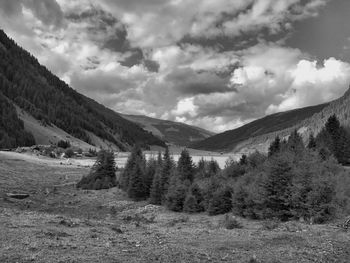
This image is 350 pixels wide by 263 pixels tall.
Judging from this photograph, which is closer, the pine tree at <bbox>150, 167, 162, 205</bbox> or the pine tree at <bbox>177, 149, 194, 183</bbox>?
the pine tree at <bbox>150, 167, 162, 205</bbox>

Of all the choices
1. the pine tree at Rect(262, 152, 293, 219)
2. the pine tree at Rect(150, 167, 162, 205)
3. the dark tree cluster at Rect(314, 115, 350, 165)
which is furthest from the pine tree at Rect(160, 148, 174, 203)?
the dark tree cluster at Rect(314, 115, 350, 165)

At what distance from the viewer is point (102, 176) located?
3757 inches

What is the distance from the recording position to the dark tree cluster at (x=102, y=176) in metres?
90.7

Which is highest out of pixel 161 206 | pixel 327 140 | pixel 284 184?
pixel 327 140

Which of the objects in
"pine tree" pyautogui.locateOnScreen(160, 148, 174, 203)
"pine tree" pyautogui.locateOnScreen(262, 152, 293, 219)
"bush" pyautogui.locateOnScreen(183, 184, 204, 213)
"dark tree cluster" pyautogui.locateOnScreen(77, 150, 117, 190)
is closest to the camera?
"pine tree" pyautogui.locateOnScreen(262, 152, 293, 219)

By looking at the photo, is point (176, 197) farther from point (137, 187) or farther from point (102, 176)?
point (102, 176)

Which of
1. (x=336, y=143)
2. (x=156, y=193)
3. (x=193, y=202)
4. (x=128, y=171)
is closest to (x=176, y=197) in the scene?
(x=193, y=202)

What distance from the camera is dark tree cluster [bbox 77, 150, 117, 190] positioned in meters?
90.7

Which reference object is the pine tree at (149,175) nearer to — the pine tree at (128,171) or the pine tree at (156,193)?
the pine tree at (128,171)

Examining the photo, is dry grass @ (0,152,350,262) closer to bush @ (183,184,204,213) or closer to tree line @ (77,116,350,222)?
tree line @ (77,116,350,222)

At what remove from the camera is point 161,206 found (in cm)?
6209

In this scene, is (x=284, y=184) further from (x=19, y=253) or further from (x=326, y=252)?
(x=19, y=253)

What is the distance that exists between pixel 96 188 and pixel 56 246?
70713mm

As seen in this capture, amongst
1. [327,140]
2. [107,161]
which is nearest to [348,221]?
[107,161]
